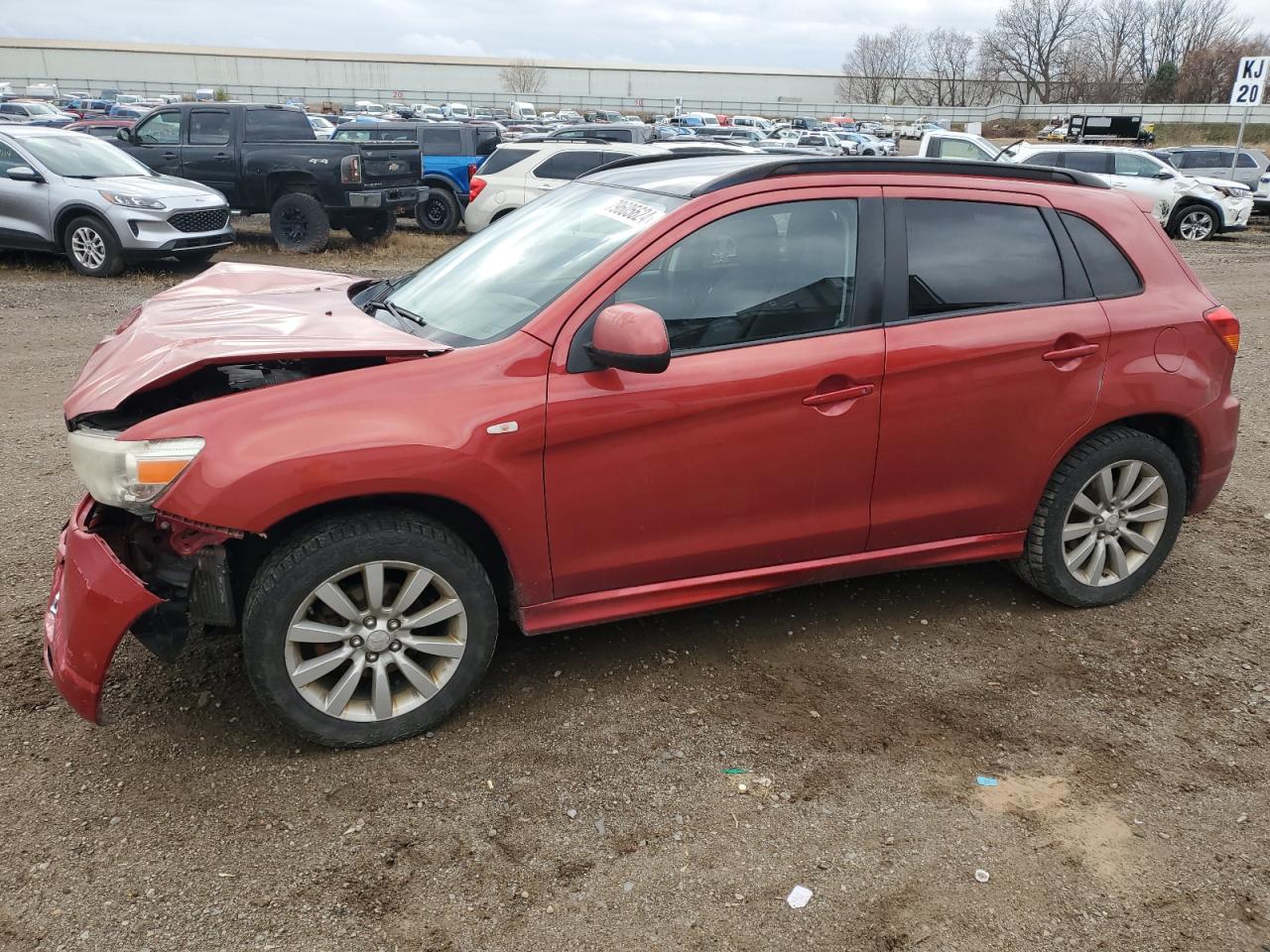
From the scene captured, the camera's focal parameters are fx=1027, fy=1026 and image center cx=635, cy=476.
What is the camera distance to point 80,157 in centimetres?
1237

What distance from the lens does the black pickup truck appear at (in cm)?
1375

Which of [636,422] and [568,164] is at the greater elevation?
[568,164]

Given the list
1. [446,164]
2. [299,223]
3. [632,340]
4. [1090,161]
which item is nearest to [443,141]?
Result: [446,164]

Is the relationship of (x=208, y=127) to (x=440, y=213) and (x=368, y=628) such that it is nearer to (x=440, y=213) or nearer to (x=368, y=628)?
(x=440, y=213)

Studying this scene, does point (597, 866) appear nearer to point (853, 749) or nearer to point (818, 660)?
point (853, 749)

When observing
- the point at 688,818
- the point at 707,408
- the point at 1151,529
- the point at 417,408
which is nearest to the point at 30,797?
the point at 417,408

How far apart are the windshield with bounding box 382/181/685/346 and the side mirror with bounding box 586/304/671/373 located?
339mm

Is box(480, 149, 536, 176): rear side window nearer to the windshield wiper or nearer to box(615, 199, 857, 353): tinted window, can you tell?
the windshield wiper

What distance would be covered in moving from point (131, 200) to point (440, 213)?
609 centimetres

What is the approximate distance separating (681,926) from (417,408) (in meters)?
1.61

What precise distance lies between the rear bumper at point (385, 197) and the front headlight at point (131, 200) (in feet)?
8.25

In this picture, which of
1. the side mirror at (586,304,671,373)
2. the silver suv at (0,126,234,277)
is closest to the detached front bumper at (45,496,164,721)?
the side mirror at (586,304,671,373)

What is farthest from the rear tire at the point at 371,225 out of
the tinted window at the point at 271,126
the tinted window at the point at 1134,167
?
the tinted window at the point at 1134,167

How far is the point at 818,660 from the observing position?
12.7ft
